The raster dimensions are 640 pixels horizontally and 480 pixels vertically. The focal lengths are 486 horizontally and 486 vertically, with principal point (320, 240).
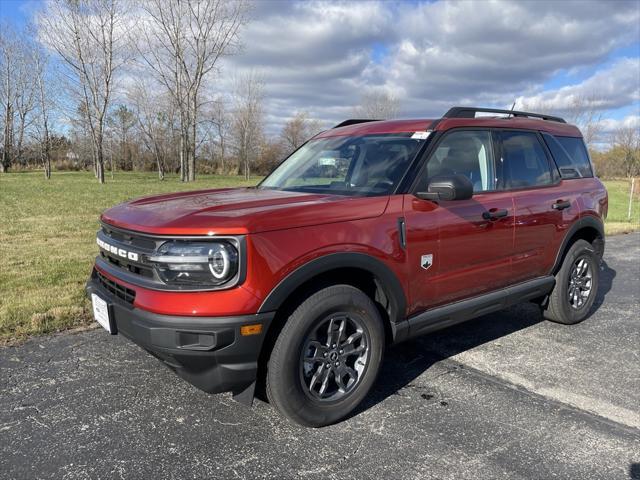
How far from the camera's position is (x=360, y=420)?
10.0ft

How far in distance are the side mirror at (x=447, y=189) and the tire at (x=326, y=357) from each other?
2.66ft

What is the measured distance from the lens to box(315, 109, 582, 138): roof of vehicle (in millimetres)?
3668

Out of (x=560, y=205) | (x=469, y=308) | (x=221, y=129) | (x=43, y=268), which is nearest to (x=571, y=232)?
(x=560, y=205)

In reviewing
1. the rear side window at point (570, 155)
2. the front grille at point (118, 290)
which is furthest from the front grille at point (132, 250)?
the rear side window at point (570, 155)

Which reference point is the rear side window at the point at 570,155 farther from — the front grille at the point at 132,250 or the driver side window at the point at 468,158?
the front grille at the point at 132,250

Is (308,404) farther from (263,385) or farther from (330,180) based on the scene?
(330,180)

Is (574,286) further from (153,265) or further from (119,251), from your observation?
(119,251)

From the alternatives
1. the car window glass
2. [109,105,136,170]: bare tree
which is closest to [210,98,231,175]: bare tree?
[109,105,136,170]: bare tree

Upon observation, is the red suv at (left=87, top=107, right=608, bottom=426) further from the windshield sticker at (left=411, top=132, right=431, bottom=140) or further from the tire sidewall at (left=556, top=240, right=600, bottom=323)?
the tire sidewall at (left=556, top=240, right=600, bottom=323)

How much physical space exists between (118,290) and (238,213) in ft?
2.98

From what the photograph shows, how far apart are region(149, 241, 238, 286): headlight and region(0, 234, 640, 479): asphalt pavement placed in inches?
37.6

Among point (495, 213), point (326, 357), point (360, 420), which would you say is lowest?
point (360, 420)

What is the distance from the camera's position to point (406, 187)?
3.27 meters

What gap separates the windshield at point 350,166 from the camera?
342 centimetres
